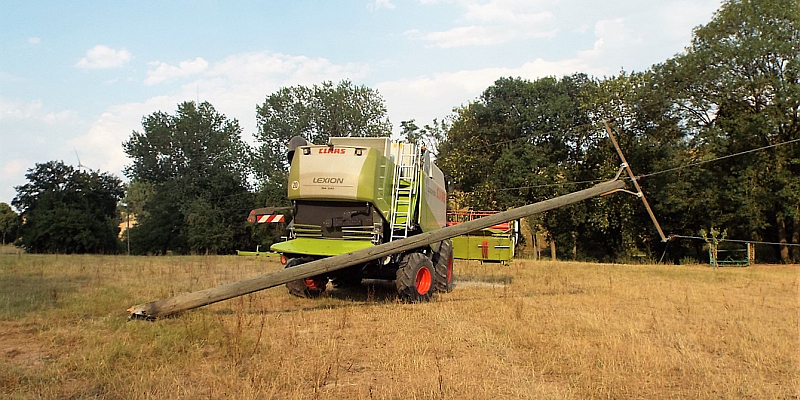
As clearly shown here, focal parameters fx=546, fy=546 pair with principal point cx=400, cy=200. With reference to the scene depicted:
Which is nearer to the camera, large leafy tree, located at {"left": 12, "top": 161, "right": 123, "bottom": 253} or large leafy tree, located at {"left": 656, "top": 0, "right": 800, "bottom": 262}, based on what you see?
large leafy tree, located at {"left": 656, "top": 0, "right": 800, "bottom": 262}

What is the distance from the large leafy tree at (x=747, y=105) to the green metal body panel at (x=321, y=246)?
24.9m

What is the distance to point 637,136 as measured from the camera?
33.4 metres

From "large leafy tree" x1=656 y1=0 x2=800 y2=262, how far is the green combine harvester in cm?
2346

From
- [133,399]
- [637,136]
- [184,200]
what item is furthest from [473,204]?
[133,399]

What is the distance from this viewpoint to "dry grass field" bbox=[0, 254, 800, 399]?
496cm

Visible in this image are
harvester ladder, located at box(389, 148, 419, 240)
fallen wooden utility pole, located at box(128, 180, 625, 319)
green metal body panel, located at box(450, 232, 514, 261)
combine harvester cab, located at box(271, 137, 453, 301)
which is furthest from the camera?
green metal body panel, located at box(450, 232, 514, 261)

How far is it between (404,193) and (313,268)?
2.77 meters

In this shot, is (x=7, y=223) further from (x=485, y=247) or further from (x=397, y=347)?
(x=397, y=347)

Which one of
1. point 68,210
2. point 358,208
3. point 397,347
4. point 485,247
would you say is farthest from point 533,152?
point 68,210

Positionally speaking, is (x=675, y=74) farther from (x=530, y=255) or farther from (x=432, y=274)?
(x=432, y=274)

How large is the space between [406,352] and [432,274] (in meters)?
4.28

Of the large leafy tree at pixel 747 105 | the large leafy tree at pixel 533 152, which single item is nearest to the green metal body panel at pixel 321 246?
the large leafy tree at pixel 747 105

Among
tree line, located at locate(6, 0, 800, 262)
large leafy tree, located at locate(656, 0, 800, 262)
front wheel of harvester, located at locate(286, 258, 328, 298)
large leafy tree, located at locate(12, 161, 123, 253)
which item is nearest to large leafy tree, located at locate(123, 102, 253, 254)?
tree line, located at locate(6, 0, 800, 262)

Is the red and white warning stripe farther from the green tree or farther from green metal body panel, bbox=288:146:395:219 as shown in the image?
the green tree
